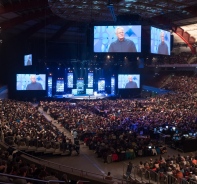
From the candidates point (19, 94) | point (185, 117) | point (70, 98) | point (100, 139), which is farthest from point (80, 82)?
point (100, 139)

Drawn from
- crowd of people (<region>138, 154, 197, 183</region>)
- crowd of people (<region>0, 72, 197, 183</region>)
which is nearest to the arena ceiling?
crowd of people (<region>0, 72, 197, 183</region>)

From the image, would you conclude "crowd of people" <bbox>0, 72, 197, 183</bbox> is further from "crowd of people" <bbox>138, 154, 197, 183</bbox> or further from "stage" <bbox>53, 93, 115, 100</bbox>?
"stage" <bbox>53, 93, 115, 100</bbox>

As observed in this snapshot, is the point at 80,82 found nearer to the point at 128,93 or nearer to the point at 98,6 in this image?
the point at 128,93

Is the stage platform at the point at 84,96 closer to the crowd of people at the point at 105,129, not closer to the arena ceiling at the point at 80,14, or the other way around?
the arena ceiling at the point at 80,14

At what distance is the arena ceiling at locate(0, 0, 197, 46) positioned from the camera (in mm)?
25938

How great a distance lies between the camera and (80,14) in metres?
32.0

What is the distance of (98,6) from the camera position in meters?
29.0

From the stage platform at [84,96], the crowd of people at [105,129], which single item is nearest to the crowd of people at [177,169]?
the crowd of people at [105,129]

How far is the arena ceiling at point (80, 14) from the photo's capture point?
2594 centimetres

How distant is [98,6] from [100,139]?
17.6m

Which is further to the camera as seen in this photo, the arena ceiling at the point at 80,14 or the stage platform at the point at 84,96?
the stage platform at the point at 84,96

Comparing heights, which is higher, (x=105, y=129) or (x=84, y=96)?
(x=84, y=96)

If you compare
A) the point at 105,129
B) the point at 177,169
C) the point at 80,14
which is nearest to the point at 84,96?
the point at 80,14

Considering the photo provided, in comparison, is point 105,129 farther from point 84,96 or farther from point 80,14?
point 84,96
